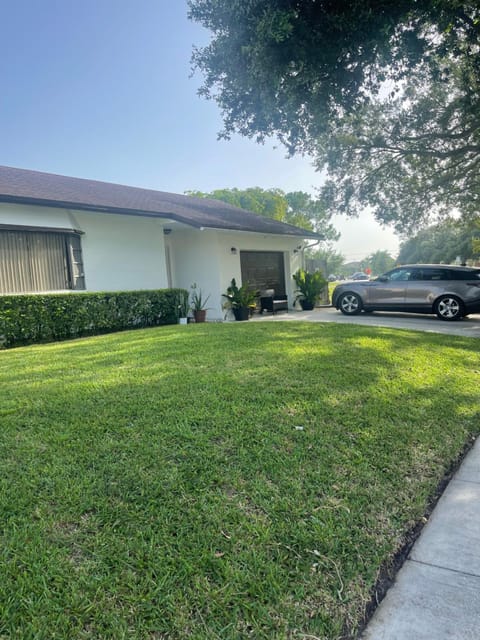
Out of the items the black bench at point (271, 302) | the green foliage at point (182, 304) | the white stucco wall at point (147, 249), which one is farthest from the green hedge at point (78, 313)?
the black bench at point (271, 302)

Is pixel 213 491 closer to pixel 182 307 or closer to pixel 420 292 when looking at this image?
pixel 182 307

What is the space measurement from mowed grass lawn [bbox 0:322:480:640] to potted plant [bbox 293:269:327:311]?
1015 centimetres

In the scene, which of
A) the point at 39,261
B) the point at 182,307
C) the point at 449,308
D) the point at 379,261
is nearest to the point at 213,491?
the point at 39,261

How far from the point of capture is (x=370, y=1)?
5496 mm

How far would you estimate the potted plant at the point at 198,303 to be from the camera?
11.6 m

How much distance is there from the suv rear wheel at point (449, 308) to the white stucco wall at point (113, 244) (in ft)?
27.1

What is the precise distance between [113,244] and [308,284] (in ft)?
24.8

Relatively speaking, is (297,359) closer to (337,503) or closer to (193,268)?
(337,503)

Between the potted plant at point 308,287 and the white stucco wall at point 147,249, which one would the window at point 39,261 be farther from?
the potted plant at point 308,287

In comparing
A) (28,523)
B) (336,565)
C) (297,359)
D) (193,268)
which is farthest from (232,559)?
(193,268)

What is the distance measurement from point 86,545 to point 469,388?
428cm

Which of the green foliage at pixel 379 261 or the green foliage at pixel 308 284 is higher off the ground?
the green foliage at pixel 379 261

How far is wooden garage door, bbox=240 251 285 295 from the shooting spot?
45.5ft

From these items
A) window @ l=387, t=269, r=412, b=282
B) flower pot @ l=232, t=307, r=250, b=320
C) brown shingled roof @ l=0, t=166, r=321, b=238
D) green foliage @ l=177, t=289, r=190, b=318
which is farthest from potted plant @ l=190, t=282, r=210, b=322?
window @ l=387, t=269, r=412, b=282
